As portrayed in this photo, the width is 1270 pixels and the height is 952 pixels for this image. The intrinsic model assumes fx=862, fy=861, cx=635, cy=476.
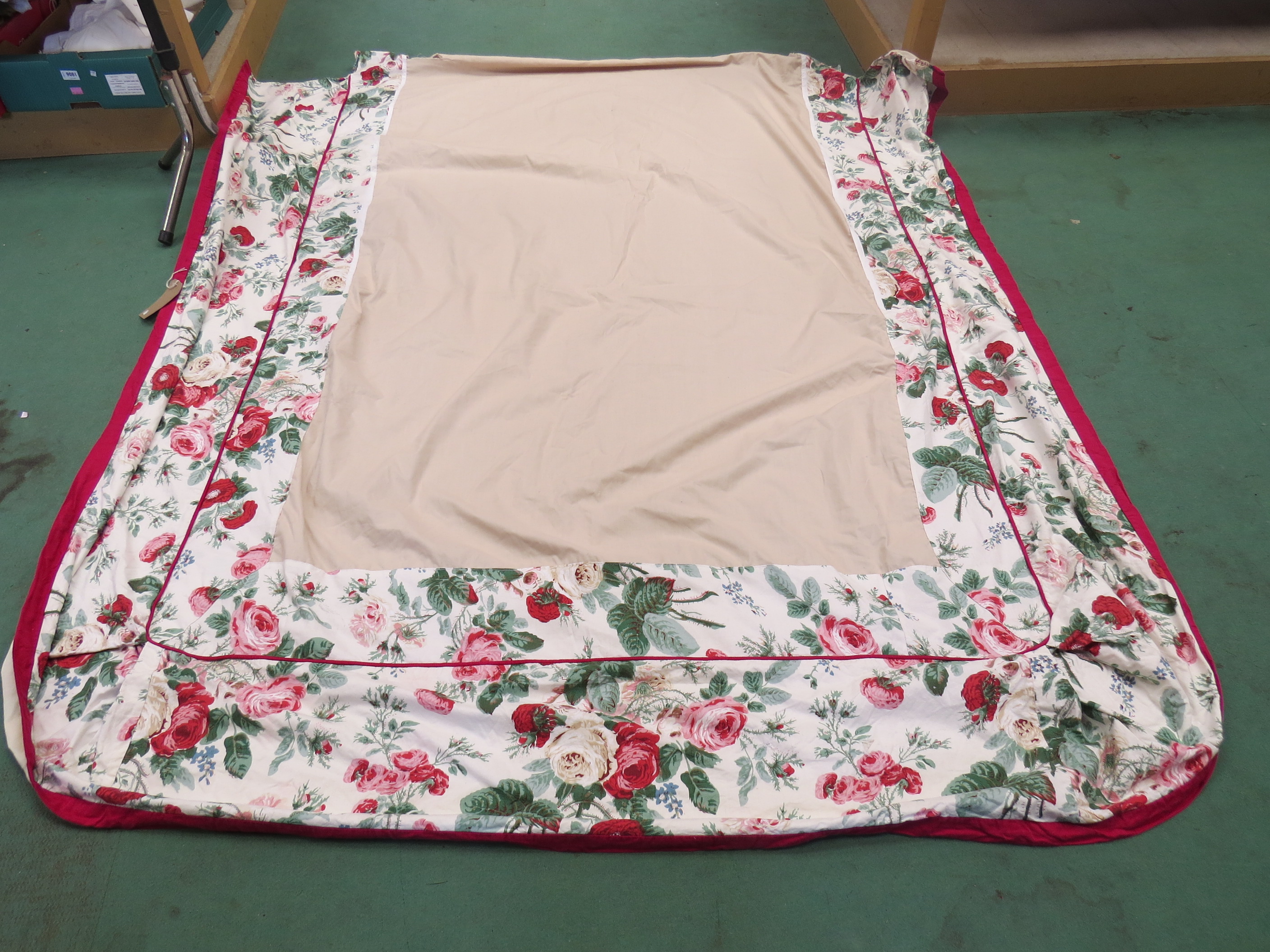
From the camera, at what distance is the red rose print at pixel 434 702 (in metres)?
1.32

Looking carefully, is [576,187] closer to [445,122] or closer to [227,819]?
[445,122]

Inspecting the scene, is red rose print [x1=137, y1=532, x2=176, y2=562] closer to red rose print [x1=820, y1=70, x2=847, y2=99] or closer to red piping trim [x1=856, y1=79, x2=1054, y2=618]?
red piping trim [x1=856, y1=79, x2=1054, y2=618]

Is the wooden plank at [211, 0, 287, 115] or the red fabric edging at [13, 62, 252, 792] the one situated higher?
the wooden plank at [211, 0, 287, 115]

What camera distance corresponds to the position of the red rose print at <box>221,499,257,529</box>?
59.4 inches

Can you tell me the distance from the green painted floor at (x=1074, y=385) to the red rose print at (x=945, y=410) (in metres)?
0.35

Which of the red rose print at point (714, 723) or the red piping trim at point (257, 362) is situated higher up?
the red piping trim at point (257, 362)

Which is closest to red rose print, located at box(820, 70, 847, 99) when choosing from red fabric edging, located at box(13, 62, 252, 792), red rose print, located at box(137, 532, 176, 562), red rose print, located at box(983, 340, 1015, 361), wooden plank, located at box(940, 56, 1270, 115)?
wooden plank, located at box(940, 56, 1270, 115)

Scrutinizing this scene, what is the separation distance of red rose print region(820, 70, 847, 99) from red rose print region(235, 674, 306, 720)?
6.85ft

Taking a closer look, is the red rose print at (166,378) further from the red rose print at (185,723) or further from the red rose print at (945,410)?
the red rose print at (945,410)

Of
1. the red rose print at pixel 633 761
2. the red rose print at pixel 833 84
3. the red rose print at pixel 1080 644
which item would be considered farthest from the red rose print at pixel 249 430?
the red rose print at pixel 833 84

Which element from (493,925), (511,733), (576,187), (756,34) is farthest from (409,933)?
(756,34)

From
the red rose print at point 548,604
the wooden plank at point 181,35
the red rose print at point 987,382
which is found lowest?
the red rose print at point 548,604

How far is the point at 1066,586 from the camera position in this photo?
1.47 metres

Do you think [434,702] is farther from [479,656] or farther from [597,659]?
[597,659]
